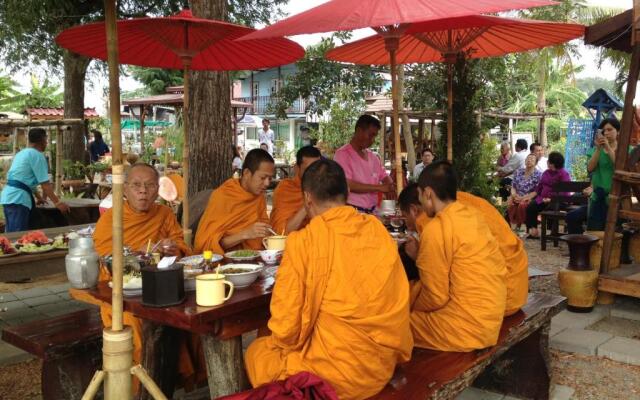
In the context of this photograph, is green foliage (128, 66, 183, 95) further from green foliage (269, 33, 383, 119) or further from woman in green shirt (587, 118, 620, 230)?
woman in green shirt (587, 118, 620, 230)

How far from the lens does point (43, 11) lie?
37.3 feet

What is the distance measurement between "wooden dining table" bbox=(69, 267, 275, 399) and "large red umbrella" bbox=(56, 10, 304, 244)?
4.75 feet

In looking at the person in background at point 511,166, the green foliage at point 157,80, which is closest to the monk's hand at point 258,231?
the person in background at point 511,166

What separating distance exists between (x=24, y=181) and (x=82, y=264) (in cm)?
431

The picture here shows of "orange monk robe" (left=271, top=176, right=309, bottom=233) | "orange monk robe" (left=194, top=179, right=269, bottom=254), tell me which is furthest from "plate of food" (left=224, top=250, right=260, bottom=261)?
"orange monk robe" (left=271, top=176, right=309, bottom=233)

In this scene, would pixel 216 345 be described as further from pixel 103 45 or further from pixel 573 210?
pixel 573 210

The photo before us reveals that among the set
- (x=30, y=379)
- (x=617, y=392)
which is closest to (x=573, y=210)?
(x=617, y=392)

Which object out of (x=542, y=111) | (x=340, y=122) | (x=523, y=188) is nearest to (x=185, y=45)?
(x=523, y=188)

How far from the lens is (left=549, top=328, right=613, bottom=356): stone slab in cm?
446

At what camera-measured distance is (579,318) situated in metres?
5.18

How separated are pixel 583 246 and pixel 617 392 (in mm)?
1739

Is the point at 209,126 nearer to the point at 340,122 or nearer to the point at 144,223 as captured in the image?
the point at 144,223

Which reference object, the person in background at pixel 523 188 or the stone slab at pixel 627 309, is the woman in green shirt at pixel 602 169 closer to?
the stone slab at pixel 627 309

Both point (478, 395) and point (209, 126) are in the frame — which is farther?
point (209, 126)
